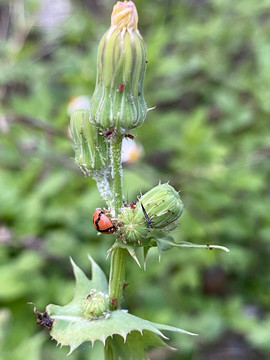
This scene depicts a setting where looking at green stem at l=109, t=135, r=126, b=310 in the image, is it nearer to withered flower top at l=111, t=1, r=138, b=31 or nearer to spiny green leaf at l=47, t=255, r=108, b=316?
spiny green leaf at l=47, t=255, r=108, b=316

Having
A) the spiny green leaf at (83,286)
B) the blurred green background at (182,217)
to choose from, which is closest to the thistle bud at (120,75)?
the spiny green leaf at (83,286)

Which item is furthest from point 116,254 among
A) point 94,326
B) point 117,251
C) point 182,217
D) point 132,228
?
point 182,217

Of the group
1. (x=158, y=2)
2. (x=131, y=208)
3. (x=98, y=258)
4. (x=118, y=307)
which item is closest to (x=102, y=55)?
(x=131, y=208)

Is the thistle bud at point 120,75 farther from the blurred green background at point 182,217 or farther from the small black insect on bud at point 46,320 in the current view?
the blurred green background at point 182,217

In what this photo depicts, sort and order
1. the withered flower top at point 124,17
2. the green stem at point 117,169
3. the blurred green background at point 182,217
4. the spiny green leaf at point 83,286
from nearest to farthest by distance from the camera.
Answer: the withered flower top at point 124,17 < the green stem at point 117,169 < the spiny green leaf at point 83,286 < the blurred green background at point 182,217

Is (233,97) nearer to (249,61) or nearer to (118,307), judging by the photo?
(249,61)

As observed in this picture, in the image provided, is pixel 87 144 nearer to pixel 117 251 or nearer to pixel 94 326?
pixel 117 251

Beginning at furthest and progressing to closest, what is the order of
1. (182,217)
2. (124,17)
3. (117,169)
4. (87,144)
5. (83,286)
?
(182,217), (83,286), (87,144), (117,169), (124,17)
